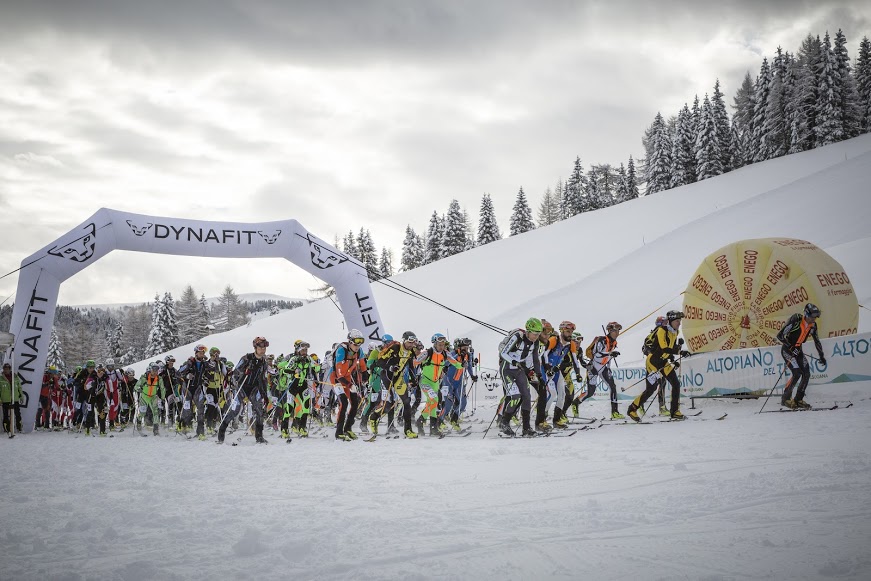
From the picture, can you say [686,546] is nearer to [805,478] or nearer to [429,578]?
[429,578]

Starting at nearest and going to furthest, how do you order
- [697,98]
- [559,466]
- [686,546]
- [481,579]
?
[481,579] < [686,546] < [559,466] < [697,98]

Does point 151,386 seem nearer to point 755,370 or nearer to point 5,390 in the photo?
point 5,390

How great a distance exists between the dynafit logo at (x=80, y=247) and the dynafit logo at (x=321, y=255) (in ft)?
19.4

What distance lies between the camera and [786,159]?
46469 millimetres

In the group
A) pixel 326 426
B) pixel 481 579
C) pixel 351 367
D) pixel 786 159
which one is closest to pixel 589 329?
pixel 326 426

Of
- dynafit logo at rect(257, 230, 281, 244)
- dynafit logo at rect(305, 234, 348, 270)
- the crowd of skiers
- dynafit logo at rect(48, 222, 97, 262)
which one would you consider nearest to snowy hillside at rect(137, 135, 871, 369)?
the crowd of skiers

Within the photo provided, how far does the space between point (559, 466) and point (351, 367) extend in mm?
6044

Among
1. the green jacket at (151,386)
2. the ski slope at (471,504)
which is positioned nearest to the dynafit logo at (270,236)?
the green jacket at (151,386)

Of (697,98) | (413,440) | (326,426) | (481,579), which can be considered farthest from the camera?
(697,98)

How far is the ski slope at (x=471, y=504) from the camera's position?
3643mm

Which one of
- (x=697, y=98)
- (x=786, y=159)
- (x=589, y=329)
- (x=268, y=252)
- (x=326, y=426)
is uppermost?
(x=697, y=98)

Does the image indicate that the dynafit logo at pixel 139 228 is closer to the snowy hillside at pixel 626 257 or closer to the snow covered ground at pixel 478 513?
the snow covered ground at pixel 478 513

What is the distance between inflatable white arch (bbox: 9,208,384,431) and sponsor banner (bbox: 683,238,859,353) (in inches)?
372

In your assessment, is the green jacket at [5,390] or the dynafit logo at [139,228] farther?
the dynafit logo at [139,228]
